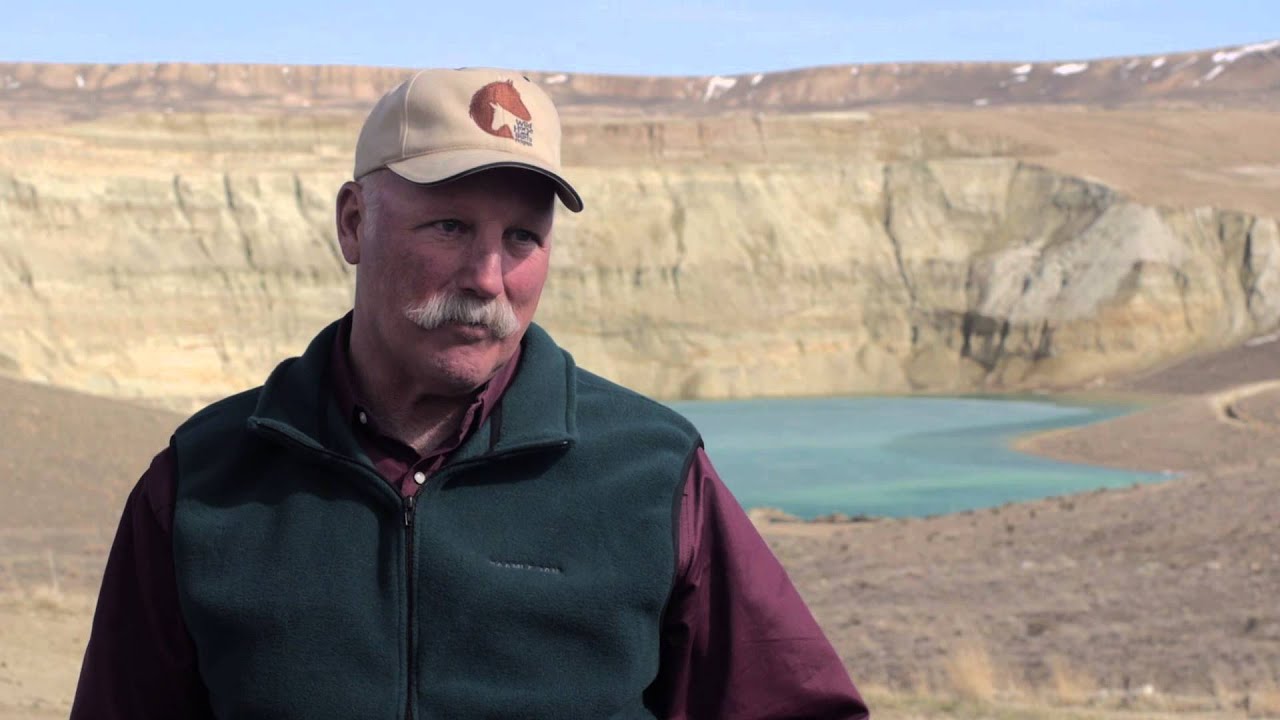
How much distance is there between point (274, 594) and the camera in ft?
7.17

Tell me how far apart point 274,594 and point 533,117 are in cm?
76

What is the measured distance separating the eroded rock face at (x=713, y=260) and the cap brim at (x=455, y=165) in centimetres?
4260

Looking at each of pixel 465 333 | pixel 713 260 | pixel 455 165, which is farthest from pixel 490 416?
pixel 713 260

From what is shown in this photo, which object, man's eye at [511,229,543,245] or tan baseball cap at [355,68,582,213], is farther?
man's eye at [511,229,543,245]

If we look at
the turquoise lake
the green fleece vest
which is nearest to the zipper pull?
the green fleece vest

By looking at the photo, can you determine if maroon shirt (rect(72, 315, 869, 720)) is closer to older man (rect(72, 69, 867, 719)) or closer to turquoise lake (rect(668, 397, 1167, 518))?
older man (rect(72, 69, 867, 719))

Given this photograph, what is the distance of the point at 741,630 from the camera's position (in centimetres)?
226

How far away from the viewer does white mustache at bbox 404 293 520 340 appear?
2.24 metres

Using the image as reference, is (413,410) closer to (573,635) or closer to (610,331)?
(573,635)

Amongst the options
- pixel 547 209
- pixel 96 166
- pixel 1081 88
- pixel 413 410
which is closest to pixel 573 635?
pixel 413 410

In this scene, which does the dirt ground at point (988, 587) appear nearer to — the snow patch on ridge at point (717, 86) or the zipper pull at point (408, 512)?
the zipper pull at point (408, 512)

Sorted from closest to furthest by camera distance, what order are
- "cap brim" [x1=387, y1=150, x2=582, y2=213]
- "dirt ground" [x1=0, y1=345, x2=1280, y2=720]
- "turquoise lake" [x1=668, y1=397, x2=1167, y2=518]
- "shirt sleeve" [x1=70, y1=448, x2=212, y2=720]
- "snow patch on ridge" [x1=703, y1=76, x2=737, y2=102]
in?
1. "cap brim" [x1=387, y1=150, x2=582, y2=213]
2. "shirt sleeve" [x1=70, y1=448, x2=212, y2=720]
3. "dirt ground" [x1=0, y1=345, x2=1280, y2=720]
4. "turquoise lake" [x1=668, y1=397, x2=1167, y2=518]
5. "snow patch on ridge" [x1=703, y1=76, x2=737, y2=102]

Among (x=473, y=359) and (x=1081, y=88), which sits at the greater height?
(x=1081, y=88)

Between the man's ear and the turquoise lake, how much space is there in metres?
24.0
